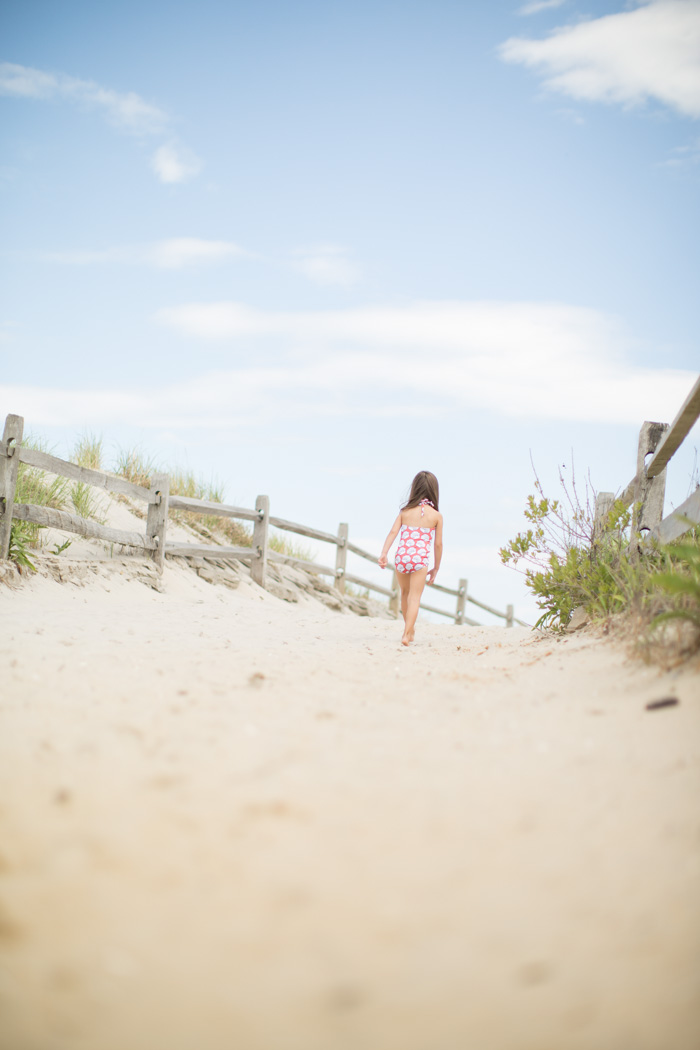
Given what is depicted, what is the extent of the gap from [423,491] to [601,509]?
1657 mm

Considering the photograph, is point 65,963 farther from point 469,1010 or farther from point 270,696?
point 270,696

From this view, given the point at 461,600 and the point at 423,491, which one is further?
the point at 461,600

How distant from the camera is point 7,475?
782 cm

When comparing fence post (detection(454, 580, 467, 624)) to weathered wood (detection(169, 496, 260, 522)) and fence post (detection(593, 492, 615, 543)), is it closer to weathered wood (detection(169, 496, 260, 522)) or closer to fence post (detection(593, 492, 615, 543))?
weathered wood (detection(169, 496, 260, 522))

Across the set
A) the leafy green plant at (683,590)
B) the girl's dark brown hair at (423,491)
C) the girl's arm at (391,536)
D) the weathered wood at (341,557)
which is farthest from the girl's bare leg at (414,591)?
the weathered wood at (341,557)

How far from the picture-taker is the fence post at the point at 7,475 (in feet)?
25.5

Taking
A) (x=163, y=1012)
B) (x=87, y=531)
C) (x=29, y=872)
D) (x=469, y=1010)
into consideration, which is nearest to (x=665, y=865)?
(x=469, y=1010)

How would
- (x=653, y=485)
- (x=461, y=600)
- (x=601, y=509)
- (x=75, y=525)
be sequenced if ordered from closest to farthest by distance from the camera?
(x=653, y=485) → (x=601, y=509) → (x=75, y=525) → (x=461, y=600)

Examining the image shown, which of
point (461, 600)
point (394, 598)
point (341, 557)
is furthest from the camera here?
point (461, 600)

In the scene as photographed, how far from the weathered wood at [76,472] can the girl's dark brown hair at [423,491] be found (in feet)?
12.4

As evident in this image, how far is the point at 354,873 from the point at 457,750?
89 cm

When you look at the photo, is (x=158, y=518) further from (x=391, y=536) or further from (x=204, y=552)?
(x=391, y=536)

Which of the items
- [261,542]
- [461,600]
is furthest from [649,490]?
[461,600]

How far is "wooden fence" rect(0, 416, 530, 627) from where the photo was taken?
26.0 feet
